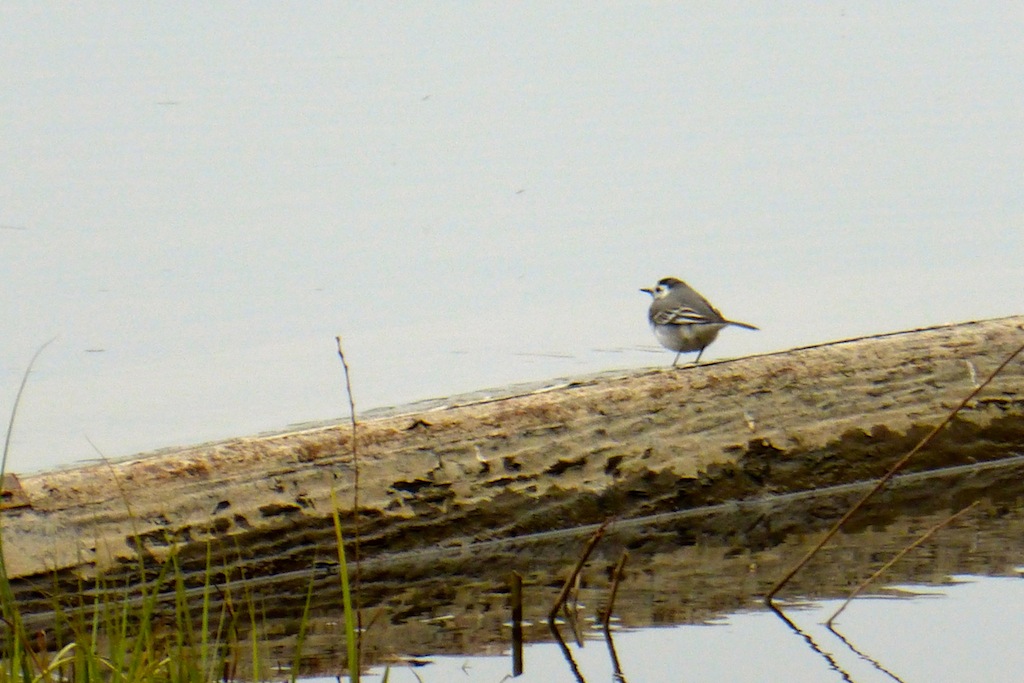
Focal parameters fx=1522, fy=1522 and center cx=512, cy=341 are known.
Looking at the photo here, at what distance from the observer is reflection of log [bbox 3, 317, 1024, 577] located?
4969 mm

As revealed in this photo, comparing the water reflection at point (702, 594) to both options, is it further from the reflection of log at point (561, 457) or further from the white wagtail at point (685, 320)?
the white wagtail at point (685, 320)

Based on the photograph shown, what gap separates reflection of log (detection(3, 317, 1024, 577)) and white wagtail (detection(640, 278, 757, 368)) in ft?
5.51

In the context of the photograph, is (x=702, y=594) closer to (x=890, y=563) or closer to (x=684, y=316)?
(x=890, y=563)

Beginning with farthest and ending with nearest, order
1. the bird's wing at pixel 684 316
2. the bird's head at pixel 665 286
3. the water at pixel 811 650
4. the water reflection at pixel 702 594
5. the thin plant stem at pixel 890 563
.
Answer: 1. the bird's head at pixel 665 286
2. the bird's wing at pixel 684 316
3. the water reflection at pixel 702 594
4. the water at pixel 811 650
5. the thin plant stem at pixel 890 563

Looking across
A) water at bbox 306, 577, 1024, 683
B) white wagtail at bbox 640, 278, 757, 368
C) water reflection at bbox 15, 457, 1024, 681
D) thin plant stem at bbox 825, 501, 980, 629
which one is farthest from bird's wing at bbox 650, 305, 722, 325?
thin plant stem at bbox 825, 501, 980, 629

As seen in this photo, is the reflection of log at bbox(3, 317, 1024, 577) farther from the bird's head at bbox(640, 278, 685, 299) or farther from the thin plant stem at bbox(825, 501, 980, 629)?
the bird's head at bbox(640, 278, 685, 299)

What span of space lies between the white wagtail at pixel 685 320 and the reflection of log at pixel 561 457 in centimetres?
168

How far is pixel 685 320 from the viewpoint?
25.1 feet

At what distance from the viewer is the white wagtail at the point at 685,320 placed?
7.59m

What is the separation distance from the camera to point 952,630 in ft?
15.6

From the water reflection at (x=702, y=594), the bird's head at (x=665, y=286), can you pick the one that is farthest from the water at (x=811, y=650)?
the bird's head at (x=665, y=286)

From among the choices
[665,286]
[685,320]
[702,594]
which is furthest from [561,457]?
[665,286]

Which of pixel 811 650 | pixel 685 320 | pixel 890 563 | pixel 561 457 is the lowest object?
pixel 811 650

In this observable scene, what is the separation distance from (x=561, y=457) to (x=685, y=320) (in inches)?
93.8
